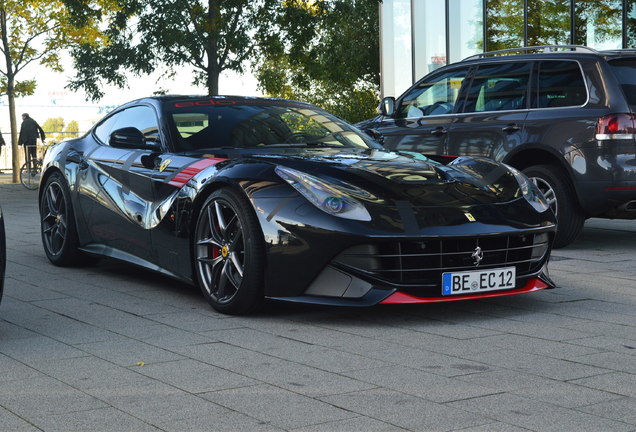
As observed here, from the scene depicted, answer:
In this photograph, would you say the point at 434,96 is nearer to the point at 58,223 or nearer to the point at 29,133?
the point at 58,223

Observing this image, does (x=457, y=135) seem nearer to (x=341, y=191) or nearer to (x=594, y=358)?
(x=341, y=191)

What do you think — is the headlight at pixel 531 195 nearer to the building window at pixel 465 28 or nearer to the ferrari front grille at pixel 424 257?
the ferrari front grille at pixel 424 257

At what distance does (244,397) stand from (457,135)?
6004 millimetres

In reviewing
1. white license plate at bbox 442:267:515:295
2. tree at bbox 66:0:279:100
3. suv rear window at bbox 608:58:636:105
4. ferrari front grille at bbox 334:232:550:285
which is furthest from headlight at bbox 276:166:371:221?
tree at bbox 66:0:279:100

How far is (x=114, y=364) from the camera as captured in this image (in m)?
4.46

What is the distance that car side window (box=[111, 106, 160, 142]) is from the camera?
6.70m

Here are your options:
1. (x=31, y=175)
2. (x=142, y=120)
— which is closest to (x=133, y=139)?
(x=142, y=120)

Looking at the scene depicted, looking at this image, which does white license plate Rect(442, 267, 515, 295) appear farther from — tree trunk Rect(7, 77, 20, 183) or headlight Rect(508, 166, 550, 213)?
tree trunk Rect(7, 77, 20, 183)

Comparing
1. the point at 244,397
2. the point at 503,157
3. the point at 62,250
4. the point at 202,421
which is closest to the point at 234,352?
the point at 244,397

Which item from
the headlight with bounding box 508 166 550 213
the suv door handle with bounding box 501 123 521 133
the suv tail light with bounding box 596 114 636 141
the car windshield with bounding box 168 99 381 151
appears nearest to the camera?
the headlight with bounding box 508 166 550 213

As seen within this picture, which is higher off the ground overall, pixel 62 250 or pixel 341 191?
pixel 341 191

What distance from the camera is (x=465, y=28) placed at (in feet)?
78.3

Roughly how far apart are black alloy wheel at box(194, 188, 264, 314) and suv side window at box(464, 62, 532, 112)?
4.18 metres

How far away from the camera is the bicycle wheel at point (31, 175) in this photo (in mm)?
21422
